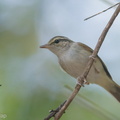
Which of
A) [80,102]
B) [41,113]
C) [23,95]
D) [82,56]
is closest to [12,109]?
[41,113]

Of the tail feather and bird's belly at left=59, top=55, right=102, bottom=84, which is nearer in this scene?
the tail feather

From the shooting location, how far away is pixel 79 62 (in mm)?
2219

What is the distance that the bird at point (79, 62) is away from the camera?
2199mm

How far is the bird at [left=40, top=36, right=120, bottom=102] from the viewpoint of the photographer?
220cm

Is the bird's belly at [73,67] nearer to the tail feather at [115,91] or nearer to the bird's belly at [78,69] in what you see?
the bird's belly at [78,69]

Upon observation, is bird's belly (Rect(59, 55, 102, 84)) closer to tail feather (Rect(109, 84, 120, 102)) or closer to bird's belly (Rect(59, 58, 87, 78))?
bird's belly (Rect(59, 58, 87, 78))

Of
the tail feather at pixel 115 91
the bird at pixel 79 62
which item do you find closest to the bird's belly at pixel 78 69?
the bird at pixel 79 62

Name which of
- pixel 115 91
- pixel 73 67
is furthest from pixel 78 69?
pixel 115 91

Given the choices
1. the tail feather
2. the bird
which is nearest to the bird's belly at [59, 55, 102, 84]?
the bird

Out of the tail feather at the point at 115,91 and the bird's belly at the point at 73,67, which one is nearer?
the tail feather at the point at 115,91

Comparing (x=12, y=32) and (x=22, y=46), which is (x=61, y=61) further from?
(x=12, y=32)

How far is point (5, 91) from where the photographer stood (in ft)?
7.86

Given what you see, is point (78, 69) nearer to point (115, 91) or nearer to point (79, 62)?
point (79, 62)

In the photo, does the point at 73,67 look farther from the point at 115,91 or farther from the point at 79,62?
the point at 115,91
